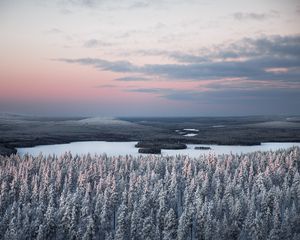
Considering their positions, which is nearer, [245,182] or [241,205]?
[241,205]

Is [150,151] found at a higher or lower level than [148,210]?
higher

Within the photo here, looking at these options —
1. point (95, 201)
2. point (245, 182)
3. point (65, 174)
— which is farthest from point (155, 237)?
point (65, 174)

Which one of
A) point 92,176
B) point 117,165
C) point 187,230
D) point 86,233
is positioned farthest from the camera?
point 117,165

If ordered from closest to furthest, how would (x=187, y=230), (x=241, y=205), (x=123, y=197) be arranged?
(x=187, y=230), (x=241, y=205), (x=123, y=197)

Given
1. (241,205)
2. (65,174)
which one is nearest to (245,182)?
(241,205)

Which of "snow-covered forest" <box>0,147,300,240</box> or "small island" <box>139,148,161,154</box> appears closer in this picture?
"snow-covered forest" <box>0,147,300,240</box>

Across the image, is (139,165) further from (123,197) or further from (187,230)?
(187,230)

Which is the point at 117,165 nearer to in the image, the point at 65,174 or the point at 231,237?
the point at 65,174

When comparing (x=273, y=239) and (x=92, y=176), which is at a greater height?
(x=92, y=176)

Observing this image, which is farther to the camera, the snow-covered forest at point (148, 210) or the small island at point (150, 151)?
the small island at point (150, 151)

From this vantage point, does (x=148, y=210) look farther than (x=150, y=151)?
No
